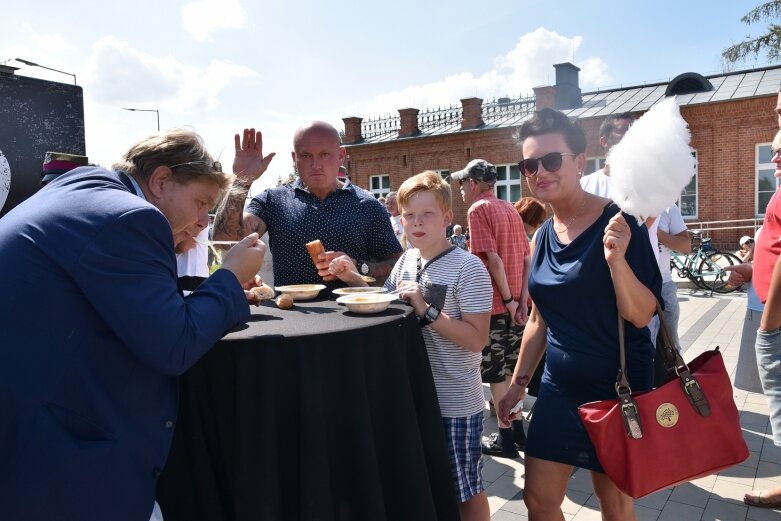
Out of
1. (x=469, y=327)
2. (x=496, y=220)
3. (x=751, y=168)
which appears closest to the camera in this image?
(x=469, y=327)

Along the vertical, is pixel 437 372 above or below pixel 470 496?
above

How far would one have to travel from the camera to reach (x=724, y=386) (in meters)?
1.96

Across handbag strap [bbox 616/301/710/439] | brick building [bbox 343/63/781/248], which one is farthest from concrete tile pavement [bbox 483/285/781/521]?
brick building [bbox 343/63/781/248]

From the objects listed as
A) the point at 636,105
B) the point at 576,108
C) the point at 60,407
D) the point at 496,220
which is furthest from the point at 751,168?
the point at 60,407

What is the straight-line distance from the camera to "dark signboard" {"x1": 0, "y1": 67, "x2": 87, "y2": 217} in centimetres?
325

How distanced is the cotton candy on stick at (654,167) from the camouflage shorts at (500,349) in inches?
95.6

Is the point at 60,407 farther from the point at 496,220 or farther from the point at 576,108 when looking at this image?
the point at 576,108

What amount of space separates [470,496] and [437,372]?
0.58m

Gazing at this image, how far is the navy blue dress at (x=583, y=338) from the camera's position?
2107 millimetres

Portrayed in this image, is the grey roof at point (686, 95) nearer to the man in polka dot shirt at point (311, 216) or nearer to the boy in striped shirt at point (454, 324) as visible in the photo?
the man in polka dot shirt at point (311, 216)

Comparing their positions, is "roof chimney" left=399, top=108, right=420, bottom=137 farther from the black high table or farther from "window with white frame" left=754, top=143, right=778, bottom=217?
the black high table

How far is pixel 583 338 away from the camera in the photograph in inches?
86.0

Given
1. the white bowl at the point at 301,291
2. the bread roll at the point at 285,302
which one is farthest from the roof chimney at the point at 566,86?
the bread roll at the point at 285,302

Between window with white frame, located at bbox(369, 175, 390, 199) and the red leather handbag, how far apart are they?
81.8 ft
